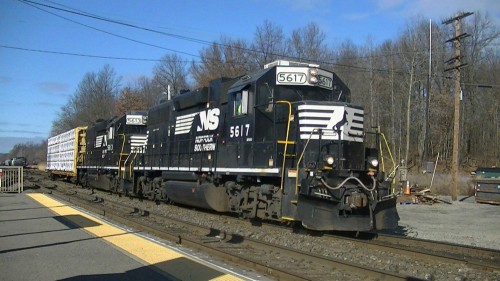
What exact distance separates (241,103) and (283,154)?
6.97ft

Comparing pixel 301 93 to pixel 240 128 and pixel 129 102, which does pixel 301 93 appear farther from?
pixel 129 102

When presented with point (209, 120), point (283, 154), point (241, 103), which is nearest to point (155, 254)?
point (283, 154)

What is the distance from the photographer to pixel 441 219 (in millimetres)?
15859

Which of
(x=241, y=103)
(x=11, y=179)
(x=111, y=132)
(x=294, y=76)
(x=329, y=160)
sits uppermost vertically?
(x=294, y=76)

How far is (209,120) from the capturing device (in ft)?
45.3

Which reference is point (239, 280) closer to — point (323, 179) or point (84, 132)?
point (323, 179)

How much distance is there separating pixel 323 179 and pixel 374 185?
43.7 inches

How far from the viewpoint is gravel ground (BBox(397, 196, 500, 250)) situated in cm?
1140

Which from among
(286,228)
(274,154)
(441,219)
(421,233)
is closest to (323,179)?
(274,154)

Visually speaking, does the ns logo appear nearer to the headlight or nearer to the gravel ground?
the headlight

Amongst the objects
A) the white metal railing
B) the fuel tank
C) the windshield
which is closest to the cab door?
the windshield

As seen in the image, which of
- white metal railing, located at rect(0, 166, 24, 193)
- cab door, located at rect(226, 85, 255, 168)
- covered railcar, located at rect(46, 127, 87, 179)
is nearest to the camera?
cab door, located at rect(226, 85, 255, 168)

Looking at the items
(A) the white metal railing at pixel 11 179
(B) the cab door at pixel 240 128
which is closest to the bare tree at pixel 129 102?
(A) the white metal railing at pixel 11 179

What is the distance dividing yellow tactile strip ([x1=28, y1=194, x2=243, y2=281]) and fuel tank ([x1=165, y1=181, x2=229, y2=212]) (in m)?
2.96
